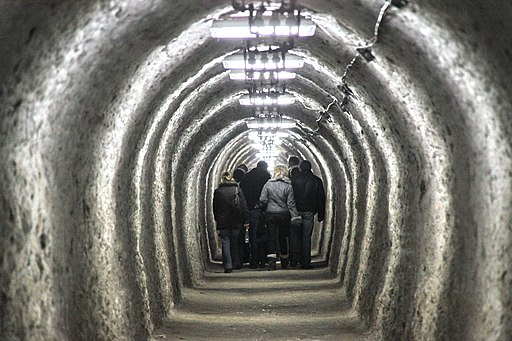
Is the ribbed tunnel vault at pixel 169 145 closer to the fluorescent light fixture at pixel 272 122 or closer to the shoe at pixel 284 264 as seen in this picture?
the fluorescent light fixture at pixel 272 122

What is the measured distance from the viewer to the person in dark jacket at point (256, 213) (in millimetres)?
22375

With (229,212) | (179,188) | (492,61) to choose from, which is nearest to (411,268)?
(492,61)

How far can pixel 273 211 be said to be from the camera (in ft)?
69.4

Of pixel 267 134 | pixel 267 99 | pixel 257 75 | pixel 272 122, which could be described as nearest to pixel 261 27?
pixel 257 75

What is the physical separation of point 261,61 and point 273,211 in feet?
26.6

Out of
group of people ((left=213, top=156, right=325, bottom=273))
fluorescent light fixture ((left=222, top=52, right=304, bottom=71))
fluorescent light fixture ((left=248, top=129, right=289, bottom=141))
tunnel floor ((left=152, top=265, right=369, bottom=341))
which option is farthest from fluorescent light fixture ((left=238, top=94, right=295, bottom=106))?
fluorescent light fixture ((left=248, top=129, right=289, bottom=141))

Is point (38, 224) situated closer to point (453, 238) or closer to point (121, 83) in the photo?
point (121, 83)

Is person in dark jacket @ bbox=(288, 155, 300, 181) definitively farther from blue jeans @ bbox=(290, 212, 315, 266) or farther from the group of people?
blue jeans @ bbox=(290, 212, 315, 266)

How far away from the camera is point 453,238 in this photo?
31.6 ft

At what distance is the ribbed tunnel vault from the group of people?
494 cm

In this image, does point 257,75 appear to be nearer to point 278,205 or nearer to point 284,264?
point 278,205

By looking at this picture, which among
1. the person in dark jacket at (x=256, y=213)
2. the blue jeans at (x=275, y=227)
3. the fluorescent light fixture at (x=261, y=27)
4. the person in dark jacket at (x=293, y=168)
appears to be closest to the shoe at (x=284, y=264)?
the person in dark jacket at (x=256, y=213)

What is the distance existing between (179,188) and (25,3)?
1275cm

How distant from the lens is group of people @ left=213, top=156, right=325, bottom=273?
2073cm
